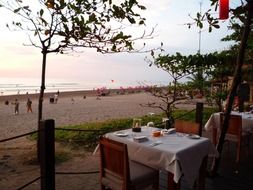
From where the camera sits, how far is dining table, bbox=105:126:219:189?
3.60 meters

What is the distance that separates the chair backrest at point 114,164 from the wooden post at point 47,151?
633 mm

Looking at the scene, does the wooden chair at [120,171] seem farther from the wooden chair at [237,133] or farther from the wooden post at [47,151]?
the wooden chair at [237,133]

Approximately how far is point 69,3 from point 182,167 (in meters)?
3.44

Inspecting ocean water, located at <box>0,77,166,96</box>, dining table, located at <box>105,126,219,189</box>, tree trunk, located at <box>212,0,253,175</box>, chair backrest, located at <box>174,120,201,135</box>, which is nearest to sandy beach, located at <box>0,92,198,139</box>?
chair backrest, located at <box>174,120,201,135</box>

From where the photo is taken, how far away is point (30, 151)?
7402 mm

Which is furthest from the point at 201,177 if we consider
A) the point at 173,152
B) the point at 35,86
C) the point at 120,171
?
the point at 35,86

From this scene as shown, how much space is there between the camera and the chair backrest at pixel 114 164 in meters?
3.37

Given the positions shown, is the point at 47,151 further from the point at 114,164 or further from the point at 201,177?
the point at 201,177

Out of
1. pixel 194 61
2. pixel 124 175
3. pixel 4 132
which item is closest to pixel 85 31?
pixel 124 175

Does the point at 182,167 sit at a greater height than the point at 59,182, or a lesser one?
greater

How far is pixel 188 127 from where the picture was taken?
16.0ft

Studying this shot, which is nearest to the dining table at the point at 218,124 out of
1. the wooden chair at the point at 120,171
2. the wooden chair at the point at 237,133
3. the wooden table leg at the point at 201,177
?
the wooden chair at the point at 237,133

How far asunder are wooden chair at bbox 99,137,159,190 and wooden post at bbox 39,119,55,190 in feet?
2.05

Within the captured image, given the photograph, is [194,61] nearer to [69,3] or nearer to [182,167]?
[69,3]
